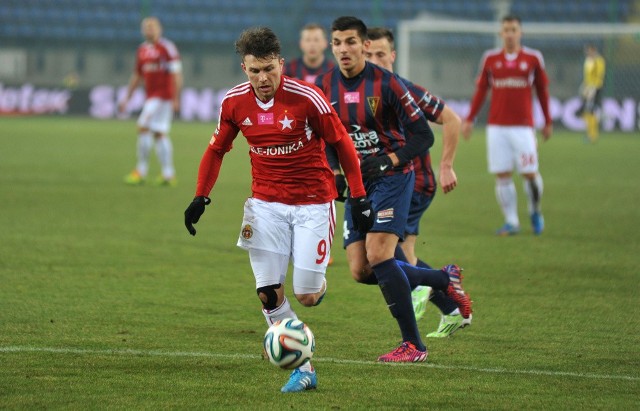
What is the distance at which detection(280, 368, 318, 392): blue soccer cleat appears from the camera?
5.20 meters

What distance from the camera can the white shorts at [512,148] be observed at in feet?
38.7

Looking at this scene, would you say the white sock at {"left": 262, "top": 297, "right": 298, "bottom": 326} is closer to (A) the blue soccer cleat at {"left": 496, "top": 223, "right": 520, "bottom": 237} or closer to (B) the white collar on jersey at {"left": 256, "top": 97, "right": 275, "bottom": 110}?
(B) the white collar on jersey at {"left": 256, "top": 97, "right": 275, "bottom": 110}

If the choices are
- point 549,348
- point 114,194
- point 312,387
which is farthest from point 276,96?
point 114,194

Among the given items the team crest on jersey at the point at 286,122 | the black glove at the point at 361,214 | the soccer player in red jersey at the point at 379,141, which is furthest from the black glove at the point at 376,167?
the team crest on jersey at the point at 286,122

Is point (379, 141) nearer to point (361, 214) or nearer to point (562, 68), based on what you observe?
point (361, 214)

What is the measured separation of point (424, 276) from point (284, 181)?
1.38m

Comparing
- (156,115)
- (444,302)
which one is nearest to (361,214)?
(444,302)

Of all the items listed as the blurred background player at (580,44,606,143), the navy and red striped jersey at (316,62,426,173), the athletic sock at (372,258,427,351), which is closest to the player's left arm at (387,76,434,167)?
the navy and red striped jersey at (316,62,426,173)

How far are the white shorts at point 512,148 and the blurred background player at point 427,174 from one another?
4.65 meters

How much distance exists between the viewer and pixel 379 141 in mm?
6352

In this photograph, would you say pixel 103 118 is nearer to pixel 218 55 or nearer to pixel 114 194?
pixel 218 55

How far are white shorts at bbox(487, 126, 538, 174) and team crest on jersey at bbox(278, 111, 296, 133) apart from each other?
673cm

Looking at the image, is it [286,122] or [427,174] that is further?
[427,174]

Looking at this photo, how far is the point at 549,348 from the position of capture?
20.6 feet
